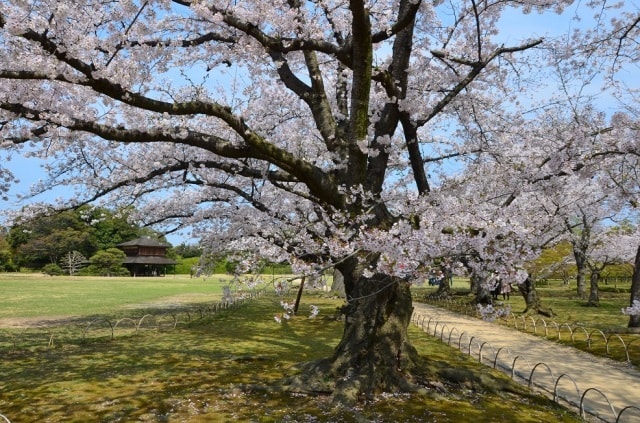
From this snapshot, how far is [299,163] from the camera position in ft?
23.6

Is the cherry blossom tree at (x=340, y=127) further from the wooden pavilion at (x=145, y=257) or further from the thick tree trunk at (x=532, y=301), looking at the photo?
the wooden pavilion at (x=145, y=257)

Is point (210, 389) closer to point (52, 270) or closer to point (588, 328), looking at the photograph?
point (588, 328)

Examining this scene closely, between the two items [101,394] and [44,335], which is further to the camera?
[44,335]

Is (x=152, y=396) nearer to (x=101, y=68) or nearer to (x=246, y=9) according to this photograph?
(x=101, y=68)

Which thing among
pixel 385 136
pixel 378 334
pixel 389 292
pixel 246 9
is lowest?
pixel 378 334

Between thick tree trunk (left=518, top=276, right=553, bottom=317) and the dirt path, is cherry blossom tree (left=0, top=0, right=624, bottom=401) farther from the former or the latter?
thick tree trunk (left=518, top=276, right=553, bottom=317)

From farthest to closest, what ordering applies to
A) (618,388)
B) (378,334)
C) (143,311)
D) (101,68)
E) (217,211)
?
(143,311), (217,211), (618,388), (378,334), (101,68)

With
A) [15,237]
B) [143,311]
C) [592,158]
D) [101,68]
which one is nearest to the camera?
[101,68]

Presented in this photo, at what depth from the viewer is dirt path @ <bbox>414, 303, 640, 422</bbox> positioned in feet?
23.8

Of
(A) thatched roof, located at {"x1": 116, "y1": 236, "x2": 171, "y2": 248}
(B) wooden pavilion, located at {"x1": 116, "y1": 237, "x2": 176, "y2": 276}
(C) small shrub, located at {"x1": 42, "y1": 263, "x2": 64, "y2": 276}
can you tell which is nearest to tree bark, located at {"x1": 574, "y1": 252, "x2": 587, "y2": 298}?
(A) thatched roof, located at {"x1": 116, "y1": 236, "x2": 171, "y2": 248}

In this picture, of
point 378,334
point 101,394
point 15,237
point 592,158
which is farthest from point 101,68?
point 15,237

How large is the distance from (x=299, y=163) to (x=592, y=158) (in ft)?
19.1

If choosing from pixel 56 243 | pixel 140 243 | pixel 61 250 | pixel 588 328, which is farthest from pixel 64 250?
pixel 588 328

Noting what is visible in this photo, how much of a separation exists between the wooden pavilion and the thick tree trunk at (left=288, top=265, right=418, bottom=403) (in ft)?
196
